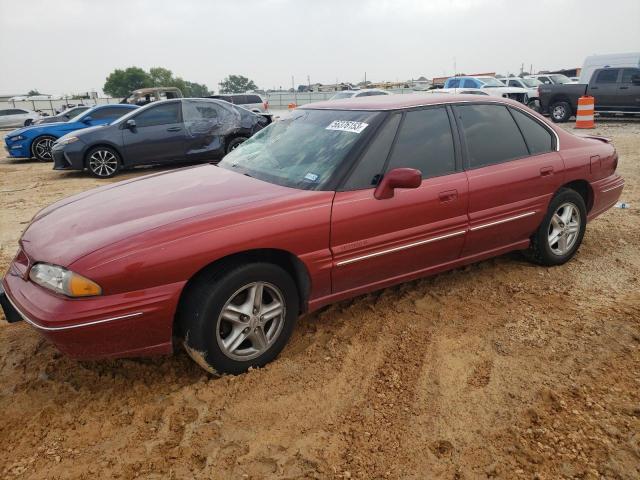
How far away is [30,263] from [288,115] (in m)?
2.20

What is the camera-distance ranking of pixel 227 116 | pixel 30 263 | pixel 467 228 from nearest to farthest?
1. pixel 30 263
2. pixel 467 228
3. pixel 227 116

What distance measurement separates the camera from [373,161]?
10.3 feet

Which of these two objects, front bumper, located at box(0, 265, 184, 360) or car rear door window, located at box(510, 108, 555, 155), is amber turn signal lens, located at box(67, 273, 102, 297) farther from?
car rear door window, located at box(510, 108, 555, 155)

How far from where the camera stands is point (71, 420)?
8.17 feet

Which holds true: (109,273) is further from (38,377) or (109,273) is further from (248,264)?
(38,377)

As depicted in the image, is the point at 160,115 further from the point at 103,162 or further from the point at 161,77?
the point at 161,77

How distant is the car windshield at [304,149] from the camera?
10.2 feet

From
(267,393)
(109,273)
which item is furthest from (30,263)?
(267,393)

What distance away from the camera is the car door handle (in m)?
3.32

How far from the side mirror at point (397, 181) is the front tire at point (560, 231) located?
169 cm

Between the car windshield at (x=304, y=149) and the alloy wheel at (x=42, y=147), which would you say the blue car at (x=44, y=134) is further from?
the car windshield at (x=304, y=149)

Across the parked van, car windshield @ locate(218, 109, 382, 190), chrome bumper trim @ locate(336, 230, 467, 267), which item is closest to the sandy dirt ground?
chrome bumper trim @ locate(336, 230, 467, 267)

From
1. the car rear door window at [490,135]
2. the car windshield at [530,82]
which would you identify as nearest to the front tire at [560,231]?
the car rear door window at [490,135]

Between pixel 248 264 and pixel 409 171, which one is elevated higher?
pixel 409 171
